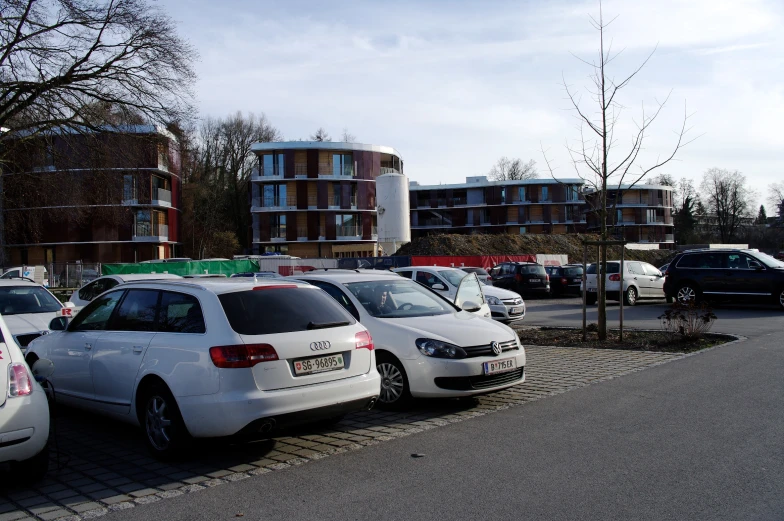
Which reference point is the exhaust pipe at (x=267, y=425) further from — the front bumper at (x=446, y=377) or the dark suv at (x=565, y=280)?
the dark suv at (x=565, y=280)

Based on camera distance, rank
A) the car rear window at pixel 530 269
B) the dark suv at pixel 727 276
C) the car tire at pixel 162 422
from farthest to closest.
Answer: the car rear window at pixel 530 269
the dark suv at pixel 727 276
the car tire at pixel 162 422

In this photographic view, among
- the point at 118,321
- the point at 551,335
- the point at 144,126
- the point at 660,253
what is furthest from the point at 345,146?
the point at 118,321

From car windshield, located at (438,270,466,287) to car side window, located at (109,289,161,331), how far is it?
33.5 ft

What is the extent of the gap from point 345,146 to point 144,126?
1583 inches

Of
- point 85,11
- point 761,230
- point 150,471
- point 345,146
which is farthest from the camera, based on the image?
point 761,230

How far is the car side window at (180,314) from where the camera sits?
594 centimetres

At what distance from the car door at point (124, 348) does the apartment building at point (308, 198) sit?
54207mm

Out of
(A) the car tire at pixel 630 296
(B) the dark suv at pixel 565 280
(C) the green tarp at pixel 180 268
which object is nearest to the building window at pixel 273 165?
(C) the green tarp at pixel 180 268

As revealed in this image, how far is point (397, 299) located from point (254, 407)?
3679mm

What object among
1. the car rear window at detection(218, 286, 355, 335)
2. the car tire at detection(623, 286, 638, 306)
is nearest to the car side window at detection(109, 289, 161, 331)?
the car rear window at detection(218, 286, 355, 335)

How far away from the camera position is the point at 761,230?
303ft

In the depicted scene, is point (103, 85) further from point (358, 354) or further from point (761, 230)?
point (761, 230)

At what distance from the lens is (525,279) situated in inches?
1152

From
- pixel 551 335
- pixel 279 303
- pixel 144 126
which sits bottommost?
pixel 551 335
